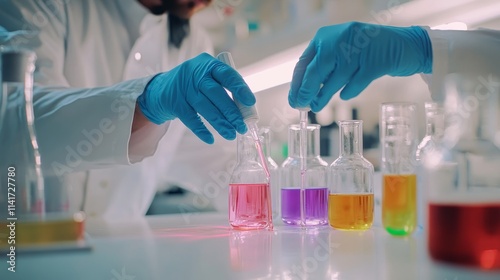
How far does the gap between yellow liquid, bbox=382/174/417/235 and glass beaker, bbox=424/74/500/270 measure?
1.33 feet

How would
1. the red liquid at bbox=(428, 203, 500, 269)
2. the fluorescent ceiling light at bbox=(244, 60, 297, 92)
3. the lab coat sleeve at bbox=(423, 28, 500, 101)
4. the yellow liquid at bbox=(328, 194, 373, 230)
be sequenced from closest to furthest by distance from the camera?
1. the red liquid at bbox=(428, 203, 500, 269)
2. the lab coat sleeve at bbox=(423, 28, 500, 101)
3. the yellow liquid at bbox=(328, 194, 373, 230)
4. the fluorescent ceiling light at bbox=(244, 60, 297, 92)

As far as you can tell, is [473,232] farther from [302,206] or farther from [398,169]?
[302,206]

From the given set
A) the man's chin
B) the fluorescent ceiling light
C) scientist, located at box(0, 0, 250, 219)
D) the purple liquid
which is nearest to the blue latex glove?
scientist, located at box(0, 0, 250, 219)

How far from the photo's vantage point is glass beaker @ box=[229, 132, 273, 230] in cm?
147

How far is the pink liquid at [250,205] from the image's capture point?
1.46 m

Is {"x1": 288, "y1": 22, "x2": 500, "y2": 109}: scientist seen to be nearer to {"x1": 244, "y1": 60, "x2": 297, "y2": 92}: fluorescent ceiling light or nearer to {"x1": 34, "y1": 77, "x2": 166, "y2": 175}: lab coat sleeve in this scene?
{"x1": 34, "y1": 77, "x2": 166, "y2": 175}: lab coat sleeve

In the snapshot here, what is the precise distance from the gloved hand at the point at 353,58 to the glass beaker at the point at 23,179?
82 centimetres

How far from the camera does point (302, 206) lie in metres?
1.57

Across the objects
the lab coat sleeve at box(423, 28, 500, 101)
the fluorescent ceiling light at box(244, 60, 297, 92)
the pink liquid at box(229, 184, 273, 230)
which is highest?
the fluorescent ceiling light at box(244, 60, 297, 92)

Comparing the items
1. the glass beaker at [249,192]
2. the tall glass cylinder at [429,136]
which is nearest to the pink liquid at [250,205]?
the glass beaker at [249,192]

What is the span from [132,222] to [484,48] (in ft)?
4.73

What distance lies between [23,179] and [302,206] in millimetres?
909

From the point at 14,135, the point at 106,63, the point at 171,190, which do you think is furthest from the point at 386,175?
the point at 171,190

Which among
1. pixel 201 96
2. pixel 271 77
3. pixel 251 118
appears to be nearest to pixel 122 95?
pixel 201 96
